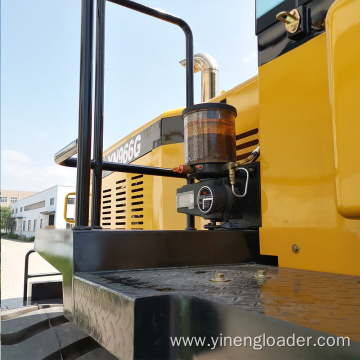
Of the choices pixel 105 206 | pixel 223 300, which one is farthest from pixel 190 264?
pixel 105 206

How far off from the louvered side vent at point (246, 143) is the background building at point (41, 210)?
25148 mm

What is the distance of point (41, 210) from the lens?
117ft

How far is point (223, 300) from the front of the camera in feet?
2.29

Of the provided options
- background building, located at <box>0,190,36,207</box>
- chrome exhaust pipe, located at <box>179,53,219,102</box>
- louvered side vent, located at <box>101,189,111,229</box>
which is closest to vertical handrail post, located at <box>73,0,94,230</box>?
chrome exhaust pipe, located at <box>179,53,219,102</box>

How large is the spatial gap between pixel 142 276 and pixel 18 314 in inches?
37.5

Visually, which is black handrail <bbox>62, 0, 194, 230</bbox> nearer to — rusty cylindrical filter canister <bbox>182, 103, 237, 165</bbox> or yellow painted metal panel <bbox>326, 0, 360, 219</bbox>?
rusty cylindrical filter canister <bbox>182, 103, 237, 165</bbox>

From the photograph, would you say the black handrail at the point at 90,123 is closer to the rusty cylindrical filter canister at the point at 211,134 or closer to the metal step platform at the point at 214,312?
the rusty cylindrical filter canister at the point at 211,134

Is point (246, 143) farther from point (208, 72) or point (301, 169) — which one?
point (208, 72)

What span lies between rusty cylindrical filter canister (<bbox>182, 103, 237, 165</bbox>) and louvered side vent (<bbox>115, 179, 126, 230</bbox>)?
138 cm

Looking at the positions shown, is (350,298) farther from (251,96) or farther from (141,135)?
(141,135)

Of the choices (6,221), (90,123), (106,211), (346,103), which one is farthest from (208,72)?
(6,221)

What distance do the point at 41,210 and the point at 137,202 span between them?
3582 centimetres

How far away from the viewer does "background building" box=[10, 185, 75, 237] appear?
101ft

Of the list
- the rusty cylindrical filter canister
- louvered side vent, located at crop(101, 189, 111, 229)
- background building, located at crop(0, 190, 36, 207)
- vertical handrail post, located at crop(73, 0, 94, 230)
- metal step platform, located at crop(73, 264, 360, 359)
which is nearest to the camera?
metal step platform, located at crop(73, 264, 360, 359)
